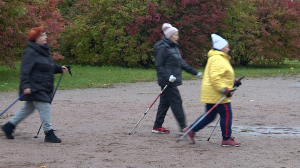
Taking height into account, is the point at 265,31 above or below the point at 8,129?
below

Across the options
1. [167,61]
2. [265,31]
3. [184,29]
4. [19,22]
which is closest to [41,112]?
[167,61]

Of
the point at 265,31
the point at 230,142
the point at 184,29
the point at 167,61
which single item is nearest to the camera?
the point at 230,142

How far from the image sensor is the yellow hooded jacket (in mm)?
6000

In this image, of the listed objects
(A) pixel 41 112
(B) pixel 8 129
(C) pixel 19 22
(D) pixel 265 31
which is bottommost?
(D) pixel 265 31

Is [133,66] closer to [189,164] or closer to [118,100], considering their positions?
[118,100]

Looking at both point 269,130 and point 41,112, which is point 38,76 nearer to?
point 41,112

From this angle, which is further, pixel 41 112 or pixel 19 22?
pixel 19 22

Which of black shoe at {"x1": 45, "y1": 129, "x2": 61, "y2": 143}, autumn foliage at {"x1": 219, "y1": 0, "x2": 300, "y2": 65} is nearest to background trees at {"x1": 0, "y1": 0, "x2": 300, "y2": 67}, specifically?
autumn foliage at {"x1": 219, "y1": 0, "x2": 300, "y2": 65}

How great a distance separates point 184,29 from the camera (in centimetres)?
2422

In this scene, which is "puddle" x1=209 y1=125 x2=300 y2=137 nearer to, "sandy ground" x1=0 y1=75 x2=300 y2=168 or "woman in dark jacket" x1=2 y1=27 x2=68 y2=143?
"sandy ground" x1=0 y1=75 x2=300 y2=168

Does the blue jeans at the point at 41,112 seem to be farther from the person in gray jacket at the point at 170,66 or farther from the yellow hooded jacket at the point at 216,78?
the yellow hooded jacket at the point at 216,78

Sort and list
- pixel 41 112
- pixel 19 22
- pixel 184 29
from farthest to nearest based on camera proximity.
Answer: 1. pixel 184 29
2. pixel 19 22
3. pixel 41 112

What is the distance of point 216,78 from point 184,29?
60.7 ft

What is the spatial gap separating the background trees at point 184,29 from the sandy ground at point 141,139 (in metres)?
12.8
